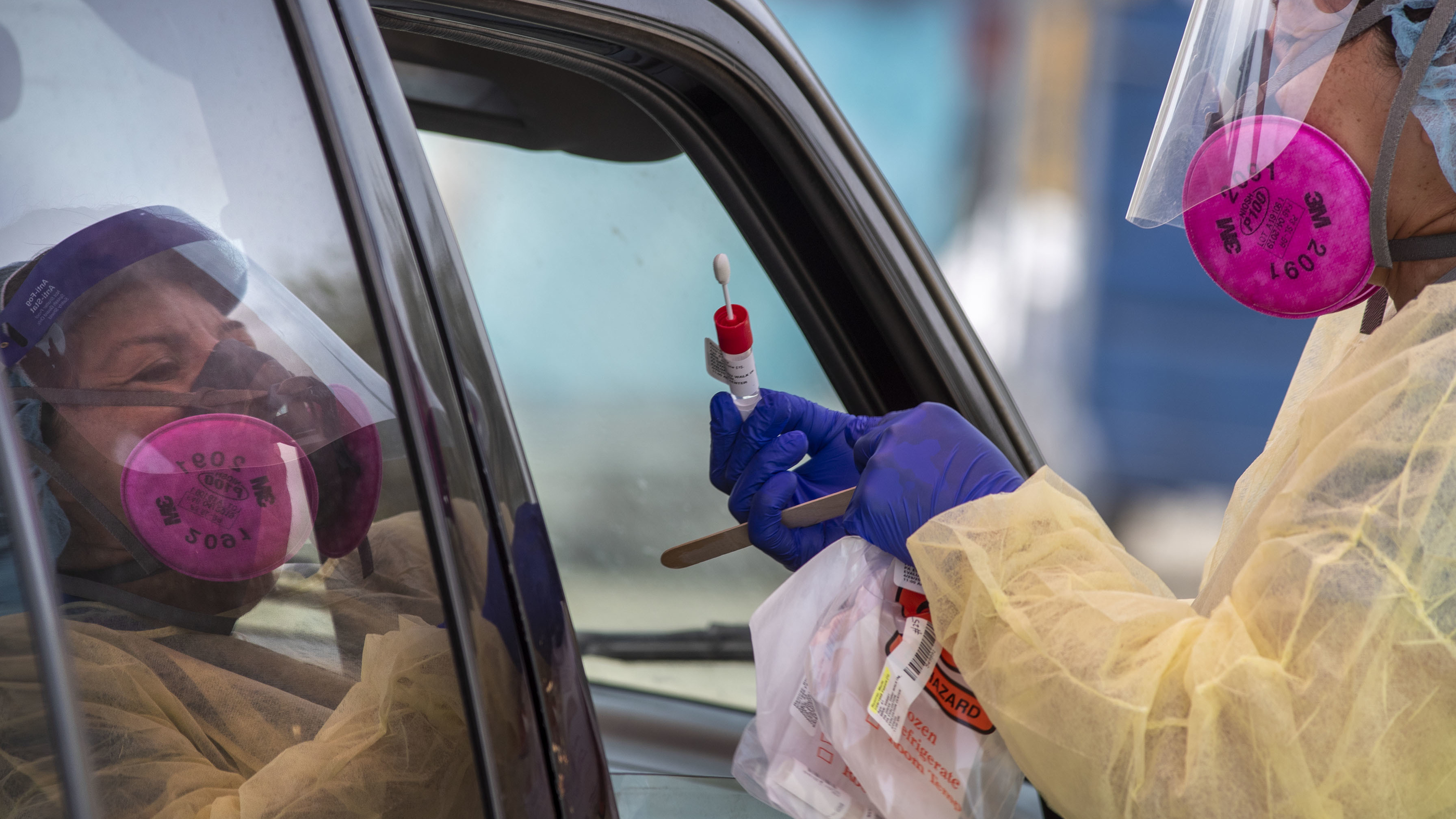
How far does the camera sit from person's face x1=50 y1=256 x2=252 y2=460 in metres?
0.67

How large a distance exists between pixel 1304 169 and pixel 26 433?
1.15m

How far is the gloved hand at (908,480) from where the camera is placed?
1040mm

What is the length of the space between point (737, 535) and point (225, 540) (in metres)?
0.61

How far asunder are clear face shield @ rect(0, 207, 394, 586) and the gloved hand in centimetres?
57

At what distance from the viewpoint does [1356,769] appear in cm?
70

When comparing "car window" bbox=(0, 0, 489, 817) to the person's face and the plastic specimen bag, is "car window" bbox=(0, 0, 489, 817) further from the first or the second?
the plastic specimen bag

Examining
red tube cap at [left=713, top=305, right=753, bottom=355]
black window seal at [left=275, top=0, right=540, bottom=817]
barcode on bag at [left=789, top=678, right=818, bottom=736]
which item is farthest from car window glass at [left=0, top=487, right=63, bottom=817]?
red tube cap at [left=713, top=305, right=753, bottom=355]

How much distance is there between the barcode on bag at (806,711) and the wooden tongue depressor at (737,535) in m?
0.21

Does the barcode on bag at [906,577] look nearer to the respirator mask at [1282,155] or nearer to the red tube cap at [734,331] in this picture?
the red tube cap at [734,331]

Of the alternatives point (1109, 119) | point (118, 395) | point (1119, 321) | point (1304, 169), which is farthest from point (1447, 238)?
point (1109, 119)

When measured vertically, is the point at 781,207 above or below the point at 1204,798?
above

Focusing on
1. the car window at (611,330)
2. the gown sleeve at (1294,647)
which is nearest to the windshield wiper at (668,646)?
the car window at (611,330)

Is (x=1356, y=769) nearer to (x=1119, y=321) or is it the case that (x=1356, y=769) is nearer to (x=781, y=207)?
(x=781, y=207)

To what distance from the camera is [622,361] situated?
297 cm
